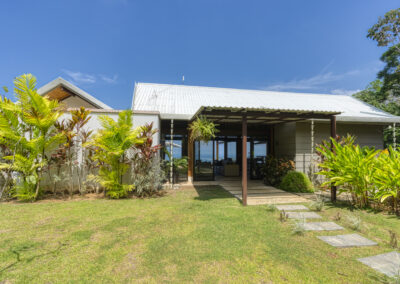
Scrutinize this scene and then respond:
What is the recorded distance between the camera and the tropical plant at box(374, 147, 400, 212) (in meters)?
4.50

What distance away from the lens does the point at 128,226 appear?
3.96 meters

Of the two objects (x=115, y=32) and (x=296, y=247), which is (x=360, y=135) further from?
(x=115, y=32)

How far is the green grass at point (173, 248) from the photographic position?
7.82 feet

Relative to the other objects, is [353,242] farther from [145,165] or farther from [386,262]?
[145,165]

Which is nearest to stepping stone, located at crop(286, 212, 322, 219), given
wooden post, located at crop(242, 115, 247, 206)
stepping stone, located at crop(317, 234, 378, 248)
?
stepping stone, located at crop(317, 234, 378, 248)

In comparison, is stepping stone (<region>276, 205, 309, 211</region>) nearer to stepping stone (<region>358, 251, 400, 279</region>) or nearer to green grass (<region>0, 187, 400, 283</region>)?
green grass (<region>0, 187, 400, 283</region>)

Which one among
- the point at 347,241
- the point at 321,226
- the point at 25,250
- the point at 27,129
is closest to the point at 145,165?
the point at 27,129

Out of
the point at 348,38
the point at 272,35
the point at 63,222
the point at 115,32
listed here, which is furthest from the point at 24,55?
the point at 348,38

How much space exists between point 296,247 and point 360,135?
29.9ft

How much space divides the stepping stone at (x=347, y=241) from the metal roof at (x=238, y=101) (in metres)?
6.11

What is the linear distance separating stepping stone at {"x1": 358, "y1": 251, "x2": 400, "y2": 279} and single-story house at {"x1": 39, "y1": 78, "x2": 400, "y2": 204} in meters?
4.01

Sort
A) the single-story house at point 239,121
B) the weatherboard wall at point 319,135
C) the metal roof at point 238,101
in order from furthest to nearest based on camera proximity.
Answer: the metal roof at point 238,101 < the weatherboard wall at point 319,135 < the single-story house at point 239,121

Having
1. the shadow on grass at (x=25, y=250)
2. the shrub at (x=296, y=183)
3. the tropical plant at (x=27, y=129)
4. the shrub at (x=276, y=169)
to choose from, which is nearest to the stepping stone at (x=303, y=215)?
the shrub at (x=296, y=183)

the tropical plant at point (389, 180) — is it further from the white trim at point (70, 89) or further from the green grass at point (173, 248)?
the white trim at point (70, 89)
